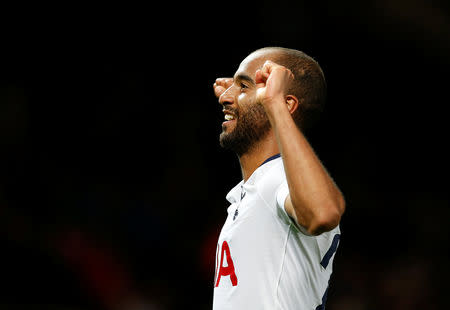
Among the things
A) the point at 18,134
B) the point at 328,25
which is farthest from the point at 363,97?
the point at 18,134

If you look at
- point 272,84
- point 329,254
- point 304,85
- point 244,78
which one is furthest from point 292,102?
point 329,254

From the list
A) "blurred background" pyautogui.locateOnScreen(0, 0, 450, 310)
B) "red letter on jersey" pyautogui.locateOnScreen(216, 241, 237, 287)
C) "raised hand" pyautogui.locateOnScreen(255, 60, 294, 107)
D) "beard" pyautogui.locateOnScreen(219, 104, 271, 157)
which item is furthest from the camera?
"blurred background" pyautogui.locateOnScreen(0, 0, 450, 310)

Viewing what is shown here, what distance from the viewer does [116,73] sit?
17.6ft

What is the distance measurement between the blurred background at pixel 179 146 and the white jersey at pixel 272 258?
281cm

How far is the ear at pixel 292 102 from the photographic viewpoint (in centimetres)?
178

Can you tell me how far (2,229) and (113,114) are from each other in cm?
150

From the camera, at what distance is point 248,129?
1.79 meters

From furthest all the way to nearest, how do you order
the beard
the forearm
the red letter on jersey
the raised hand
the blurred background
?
the blurred background < the beard < the red letter on jersey < the raised hand < the forearm

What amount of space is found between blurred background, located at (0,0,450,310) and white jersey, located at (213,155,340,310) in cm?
281

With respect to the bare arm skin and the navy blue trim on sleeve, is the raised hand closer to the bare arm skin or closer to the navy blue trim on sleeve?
the bare arm skin

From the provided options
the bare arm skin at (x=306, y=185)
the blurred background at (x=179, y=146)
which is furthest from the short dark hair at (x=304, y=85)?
the blurred background at (x=179, y=146)

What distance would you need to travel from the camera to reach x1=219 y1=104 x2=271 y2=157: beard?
5.82 feet

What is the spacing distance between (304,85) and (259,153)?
0.27m

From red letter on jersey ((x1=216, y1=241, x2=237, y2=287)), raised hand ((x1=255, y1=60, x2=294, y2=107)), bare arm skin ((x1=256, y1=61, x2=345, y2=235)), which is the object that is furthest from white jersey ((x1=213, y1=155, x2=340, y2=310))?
raised hand ((x1=255, y1=60, x2=294, y2=107))
